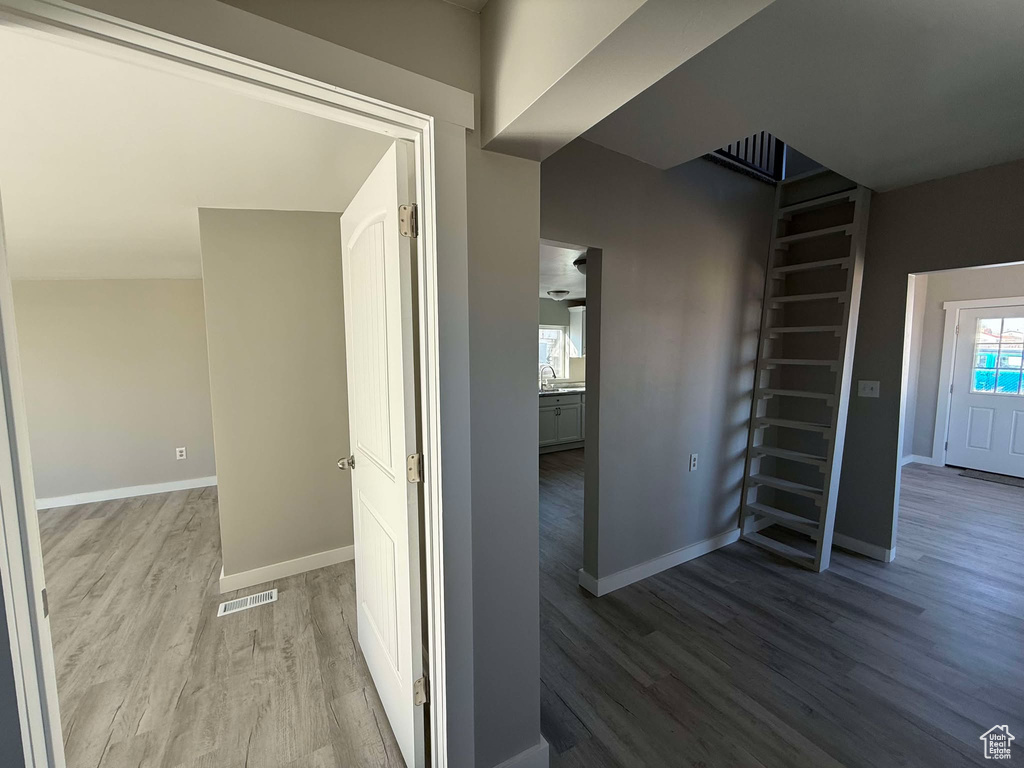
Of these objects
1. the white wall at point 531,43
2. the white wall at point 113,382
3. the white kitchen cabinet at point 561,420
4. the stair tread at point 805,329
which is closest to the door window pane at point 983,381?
the stair tread at point 805,329

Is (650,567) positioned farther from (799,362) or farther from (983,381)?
(983,381)

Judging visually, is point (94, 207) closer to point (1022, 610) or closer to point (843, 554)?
point (843, 554)

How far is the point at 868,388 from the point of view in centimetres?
281

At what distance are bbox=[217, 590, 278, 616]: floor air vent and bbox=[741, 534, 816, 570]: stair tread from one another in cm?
327

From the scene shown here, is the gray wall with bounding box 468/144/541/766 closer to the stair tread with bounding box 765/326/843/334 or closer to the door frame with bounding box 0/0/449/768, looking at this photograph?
the door frame with bounding box 0/0/449/768

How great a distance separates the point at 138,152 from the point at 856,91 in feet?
9.46

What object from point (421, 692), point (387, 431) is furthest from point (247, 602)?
point (387, 431)

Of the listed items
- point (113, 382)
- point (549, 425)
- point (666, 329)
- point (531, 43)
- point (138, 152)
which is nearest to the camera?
point (531, 43)

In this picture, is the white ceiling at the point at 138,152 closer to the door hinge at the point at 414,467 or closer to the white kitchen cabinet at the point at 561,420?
the door hinge at the point at 414,467

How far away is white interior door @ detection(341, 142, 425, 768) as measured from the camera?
3.97 feet

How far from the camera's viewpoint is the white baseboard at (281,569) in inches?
97.3

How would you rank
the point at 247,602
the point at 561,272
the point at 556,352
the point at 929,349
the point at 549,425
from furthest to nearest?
the point at 556,352 < the point at 549,425 < the point at 929,349 < the point at 561,272 < the point at 247,602

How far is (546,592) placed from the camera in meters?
2.47

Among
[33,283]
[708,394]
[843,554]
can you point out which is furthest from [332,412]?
[843,554]
